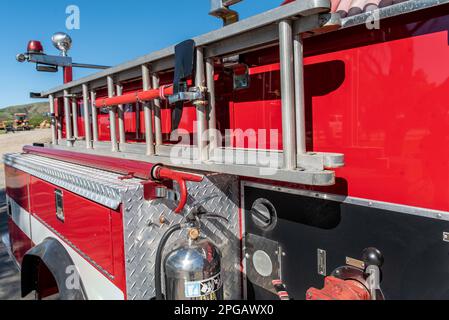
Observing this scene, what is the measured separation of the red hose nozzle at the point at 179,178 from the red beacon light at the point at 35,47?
2678 mm

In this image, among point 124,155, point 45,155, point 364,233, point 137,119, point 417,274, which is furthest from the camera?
point 45,155

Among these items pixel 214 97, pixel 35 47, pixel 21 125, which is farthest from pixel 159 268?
pixel 21 125

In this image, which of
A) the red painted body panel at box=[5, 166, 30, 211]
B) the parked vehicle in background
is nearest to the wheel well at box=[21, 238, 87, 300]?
the red painted body panel at box=[5, 166, 30, 211]

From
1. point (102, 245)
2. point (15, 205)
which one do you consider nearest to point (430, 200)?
point (102, 245)

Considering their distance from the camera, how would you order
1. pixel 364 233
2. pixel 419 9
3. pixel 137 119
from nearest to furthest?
pixel 419 9 → pixel 364 233 → pixel 137 119

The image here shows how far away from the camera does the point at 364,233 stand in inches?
60.1

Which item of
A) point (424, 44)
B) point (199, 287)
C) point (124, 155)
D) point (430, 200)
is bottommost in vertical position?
point (199, 287)

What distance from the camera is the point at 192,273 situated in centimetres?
159

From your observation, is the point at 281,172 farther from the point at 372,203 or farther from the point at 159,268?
the point at 159,268

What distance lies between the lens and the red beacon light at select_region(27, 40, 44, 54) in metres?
3.69

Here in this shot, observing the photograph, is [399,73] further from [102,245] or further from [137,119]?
[137,119]

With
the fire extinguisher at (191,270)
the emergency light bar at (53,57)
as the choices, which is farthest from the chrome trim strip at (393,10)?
the emergency light bar at (53,57)

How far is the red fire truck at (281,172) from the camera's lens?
1338 mm

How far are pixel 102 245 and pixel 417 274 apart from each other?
149 centimetres
